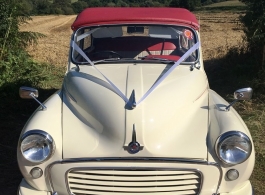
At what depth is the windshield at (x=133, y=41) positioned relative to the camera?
4637mm

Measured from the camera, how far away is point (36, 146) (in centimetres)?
326

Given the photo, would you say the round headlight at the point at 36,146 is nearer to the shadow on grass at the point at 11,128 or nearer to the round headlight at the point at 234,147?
the round headlight at the point at 234,147

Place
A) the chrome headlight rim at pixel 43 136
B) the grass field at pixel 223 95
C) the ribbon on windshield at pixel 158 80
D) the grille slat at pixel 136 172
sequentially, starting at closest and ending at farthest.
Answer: the grille slat at pixel 136 172
the chrome headlight rim at pixel 43 136
the ribbon on windshield at pixel 158 80
the grass field at pixel 223 95

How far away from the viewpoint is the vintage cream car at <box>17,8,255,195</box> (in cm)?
312

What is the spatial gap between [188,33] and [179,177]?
2.07 meters

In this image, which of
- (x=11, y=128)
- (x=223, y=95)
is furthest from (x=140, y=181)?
(x=223, y=95)

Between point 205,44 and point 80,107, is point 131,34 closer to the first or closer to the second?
point 80,107

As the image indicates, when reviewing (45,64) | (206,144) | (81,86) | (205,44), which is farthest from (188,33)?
(205,44)

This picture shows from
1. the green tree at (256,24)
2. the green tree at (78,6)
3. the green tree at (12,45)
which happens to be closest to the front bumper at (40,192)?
the green tree at (12,45)

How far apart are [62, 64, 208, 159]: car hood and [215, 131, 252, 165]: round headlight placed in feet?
0.44

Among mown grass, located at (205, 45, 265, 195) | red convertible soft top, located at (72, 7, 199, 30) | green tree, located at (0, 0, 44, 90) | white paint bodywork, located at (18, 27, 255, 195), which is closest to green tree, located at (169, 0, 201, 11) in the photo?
mown grass, located at (205, 45, 265, 195)

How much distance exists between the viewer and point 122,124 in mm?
3293

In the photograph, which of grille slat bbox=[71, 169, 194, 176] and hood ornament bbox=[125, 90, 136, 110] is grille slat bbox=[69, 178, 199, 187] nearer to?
grille slat bbox=[71, 169, 194, 176]

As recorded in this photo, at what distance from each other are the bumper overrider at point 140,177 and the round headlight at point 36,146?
14cm
